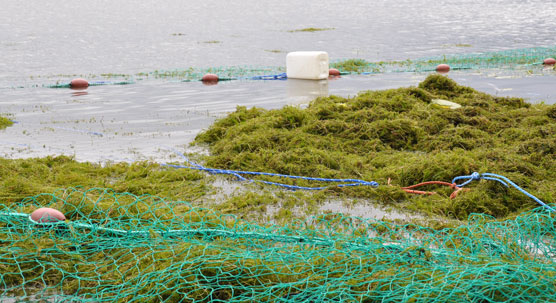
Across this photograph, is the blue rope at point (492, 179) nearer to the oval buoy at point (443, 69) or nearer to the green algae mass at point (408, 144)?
the green algae mass at point (408, 144)

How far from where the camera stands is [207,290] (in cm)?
359

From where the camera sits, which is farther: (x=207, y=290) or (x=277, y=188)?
(x=277, y=188)

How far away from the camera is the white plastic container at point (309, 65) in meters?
14.9

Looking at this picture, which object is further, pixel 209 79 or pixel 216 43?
pixel 216 43

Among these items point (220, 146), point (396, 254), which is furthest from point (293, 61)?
point (396, 254)

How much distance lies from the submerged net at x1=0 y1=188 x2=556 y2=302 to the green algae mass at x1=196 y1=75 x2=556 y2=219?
70cm

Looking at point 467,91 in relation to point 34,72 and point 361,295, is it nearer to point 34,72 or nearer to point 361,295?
point 361,295

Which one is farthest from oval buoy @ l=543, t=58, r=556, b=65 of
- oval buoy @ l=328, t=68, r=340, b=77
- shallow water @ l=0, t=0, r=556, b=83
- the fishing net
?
shallow water @ l=0, t=0, r=556, b=83

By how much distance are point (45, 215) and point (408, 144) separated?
476 centimetres

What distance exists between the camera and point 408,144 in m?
7.52

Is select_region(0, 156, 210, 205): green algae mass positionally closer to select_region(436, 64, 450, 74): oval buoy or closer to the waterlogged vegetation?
the waterlogged vegetation

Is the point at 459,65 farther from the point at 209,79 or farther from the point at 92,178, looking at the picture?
the point at 92,178

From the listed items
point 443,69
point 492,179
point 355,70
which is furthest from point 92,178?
point 443,69

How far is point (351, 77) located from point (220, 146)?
9214 mm
